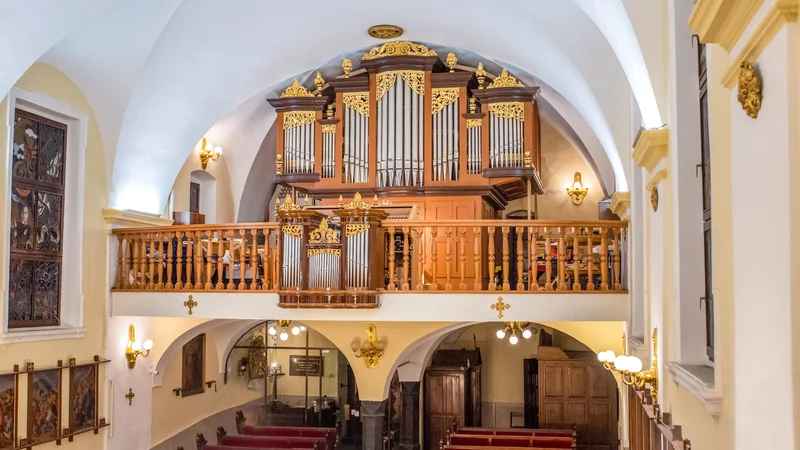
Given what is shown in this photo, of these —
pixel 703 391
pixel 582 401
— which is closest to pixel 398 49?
pixel 582 401

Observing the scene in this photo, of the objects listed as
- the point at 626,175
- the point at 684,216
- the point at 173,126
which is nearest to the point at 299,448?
the point at 173,126

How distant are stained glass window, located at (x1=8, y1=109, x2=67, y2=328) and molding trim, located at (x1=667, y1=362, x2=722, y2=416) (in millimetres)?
8303

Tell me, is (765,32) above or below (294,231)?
above

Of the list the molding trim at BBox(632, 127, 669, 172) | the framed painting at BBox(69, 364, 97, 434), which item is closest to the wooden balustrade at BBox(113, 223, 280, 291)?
the framed painting at BBox(69, 364, 97, 434)

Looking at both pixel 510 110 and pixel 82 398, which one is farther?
pixel 510 110

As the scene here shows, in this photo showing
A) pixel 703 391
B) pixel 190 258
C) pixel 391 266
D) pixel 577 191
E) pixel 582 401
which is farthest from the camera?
pixel 582 401

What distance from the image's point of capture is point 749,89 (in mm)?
3391

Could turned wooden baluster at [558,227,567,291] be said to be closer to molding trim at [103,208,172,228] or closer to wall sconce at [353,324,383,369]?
wall sconce at [353,324,383,369]

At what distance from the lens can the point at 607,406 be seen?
16609mm

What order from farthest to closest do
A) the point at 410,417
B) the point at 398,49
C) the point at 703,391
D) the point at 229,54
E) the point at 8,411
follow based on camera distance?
the point at 410,417 → the point at 398,49 → the point at 229,54 → the point at 8,411 → the point at 703,391

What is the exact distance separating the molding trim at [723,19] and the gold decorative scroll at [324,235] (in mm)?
7186

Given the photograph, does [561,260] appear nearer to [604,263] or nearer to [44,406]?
[604,263]

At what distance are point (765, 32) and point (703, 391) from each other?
7.36 feet

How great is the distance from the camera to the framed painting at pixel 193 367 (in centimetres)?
1484
